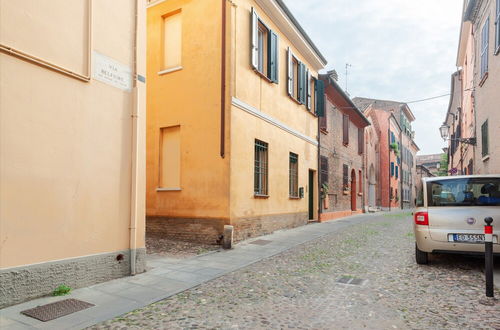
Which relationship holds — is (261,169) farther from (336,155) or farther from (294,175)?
(336,155)

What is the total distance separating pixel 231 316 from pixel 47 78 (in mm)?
3844

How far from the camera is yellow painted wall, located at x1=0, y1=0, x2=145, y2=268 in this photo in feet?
14.0

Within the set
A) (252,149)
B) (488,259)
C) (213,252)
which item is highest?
(252,149)

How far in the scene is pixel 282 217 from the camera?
1202 cm

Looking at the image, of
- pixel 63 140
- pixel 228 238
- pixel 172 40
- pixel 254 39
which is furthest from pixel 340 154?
pixel 63 140

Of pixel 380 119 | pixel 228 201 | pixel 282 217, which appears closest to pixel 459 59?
pixel 380 119

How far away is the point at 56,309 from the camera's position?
416cm

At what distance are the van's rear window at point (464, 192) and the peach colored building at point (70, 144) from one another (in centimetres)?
518

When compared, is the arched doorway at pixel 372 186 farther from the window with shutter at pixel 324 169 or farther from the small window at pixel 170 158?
the small window at pixel 170 158

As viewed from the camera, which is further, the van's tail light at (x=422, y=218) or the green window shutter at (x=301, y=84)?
the green window shutter at (x=301, y=84)

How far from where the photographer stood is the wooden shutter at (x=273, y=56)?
37.0 ft

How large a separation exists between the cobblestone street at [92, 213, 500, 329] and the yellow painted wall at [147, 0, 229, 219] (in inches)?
113

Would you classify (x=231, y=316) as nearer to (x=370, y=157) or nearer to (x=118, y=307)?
(x=118, y=307)

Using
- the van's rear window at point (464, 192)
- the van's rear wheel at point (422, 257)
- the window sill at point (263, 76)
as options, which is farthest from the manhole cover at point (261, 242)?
the window sill at point (263, 76)
